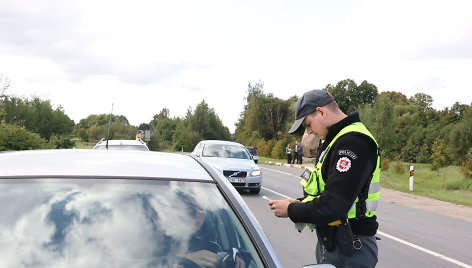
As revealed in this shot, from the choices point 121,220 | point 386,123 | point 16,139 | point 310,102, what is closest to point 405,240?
point 310,102

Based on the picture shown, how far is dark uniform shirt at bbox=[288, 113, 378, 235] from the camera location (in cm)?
246

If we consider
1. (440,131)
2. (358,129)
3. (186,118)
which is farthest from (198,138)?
(358,129)

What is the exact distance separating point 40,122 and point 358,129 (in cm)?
6866

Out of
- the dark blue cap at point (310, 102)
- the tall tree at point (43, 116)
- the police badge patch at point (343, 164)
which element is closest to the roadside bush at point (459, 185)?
the dark blue cap at point (310, 102)

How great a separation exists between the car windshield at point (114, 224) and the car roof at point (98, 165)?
0.07 meters

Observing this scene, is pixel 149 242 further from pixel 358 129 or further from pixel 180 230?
pixel 358 129

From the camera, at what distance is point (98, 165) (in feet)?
8.34

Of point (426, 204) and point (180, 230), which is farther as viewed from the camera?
point (426, 204)

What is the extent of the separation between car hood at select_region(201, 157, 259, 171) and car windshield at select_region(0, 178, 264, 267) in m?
10.5

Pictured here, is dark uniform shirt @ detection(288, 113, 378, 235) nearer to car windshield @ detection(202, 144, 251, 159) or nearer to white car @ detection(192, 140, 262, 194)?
white car @ detection(192, 140, 262, 194)

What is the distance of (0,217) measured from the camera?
2.15 metres

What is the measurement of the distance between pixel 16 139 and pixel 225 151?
8.75 m

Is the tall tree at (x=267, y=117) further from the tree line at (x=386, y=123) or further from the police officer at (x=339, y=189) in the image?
the police officer at (x=339, y=189)

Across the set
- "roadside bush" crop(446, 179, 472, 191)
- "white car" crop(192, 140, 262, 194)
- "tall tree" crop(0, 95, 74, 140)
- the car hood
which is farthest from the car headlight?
"tall tree" crop(0, 95, 74, 140)
